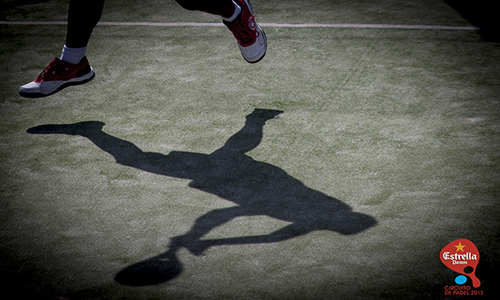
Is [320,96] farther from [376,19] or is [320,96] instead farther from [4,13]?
[4,13]

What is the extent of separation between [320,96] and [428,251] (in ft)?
5.15

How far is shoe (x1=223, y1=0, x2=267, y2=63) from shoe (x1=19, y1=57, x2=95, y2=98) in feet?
3.51

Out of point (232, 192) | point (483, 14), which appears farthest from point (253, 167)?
point (483, 14)

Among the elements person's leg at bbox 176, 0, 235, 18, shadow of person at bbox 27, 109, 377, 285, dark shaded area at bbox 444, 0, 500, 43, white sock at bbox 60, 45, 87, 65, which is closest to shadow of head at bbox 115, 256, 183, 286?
shadow of person at bbox 27, 109, 377, 285

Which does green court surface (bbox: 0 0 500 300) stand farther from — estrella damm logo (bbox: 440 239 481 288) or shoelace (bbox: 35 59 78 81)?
shoelace (bbox: 35 59 78 81)

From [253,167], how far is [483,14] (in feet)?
12.4

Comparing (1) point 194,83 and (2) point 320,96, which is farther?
(1) point 194,83

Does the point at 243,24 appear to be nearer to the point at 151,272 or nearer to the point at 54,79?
the point at 54,79

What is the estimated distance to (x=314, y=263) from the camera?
1.77 meters

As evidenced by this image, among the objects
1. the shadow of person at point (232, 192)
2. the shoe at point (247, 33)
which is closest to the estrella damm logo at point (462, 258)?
the shadow of person at point (232, 192)

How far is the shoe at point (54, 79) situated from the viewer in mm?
2695

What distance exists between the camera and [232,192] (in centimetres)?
219

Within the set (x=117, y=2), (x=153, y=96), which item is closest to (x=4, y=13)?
(x=117, y=2)

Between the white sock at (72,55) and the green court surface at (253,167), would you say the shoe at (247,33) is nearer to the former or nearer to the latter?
the green court surface at (253,167)
